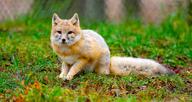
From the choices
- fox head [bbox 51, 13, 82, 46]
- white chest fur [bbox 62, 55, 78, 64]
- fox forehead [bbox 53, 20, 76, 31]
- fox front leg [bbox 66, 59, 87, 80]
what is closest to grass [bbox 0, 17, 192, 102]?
fox front leg [bbox 66, 59, 87, 80]

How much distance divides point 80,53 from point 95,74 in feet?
1.18

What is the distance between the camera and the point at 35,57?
9.32 m

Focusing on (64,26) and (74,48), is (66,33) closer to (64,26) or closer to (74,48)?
(64,26)

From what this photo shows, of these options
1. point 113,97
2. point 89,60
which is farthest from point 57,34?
point 113,97

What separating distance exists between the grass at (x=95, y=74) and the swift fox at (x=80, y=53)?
140mm

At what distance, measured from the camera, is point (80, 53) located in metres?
8.02

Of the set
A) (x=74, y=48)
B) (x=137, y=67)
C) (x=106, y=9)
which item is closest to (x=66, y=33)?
(x=74, y=48)

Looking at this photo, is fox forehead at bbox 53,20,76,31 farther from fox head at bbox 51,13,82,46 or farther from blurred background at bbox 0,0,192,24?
blurred background at bbox 0,0,192,24

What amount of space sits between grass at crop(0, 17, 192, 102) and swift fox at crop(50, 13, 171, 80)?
0.46 ft

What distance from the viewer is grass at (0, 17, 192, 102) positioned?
7004mm

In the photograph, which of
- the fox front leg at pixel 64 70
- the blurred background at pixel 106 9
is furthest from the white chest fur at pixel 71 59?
the blurred background at pixel 106 9

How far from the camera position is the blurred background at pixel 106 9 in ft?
41.5

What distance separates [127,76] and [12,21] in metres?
4.81

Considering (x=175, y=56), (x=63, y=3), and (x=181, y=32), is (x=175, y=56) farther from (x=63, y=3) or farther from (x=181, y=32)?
(x=63, y=3)
